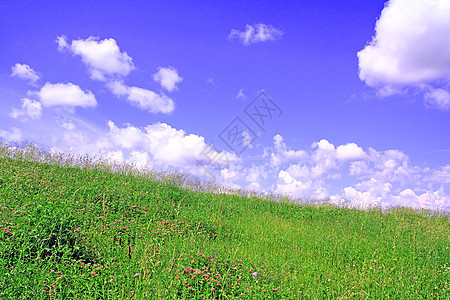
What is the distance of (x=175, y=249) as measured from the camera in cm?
554

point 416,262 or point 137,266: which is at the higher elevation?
point 416,262

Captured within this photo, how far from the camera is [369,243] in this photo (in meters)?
7.55

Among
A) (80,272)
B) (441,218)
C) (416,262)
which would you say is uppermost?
(441,218)

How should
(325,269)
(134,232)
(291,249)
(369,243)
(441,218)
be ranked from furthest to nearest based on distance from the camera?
1. (441,218)
2. (369,243)
3. (291,249)
4. (134,232)
5. (325,269)

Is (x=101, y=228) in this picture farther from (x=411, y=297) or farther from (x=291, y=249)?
(x=411, y=297)

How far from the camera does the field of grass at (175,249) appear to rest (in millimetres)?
4102

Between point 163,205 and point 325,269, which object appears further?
point 163,205

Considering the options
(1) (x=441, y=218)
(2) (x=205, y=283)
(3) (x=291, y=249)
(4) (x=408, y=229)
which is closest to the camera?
(2) (x=205, y=283)

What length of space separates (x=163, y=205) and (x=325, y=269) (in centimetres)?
438

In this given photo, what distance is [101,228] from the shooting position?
612cm

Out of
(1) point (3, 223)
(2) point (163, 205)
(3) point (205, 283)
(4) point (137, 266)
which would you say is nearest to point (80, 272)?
(4) point (137, 266)

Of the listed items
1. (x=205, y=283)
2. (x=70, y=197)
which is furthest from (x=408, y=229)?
(x=70, y=197)

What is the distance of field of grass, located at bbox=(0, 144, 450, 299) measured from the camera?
410 centimetres

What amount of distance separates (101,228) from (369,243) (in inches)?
236
